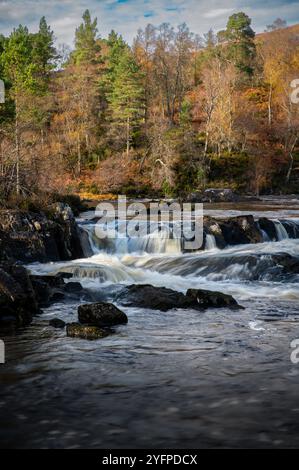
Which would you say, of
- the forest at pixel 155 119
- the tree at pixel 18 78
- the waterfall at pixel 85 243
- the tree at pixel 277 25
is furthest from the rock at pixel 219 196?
the tree at pixel 277 25

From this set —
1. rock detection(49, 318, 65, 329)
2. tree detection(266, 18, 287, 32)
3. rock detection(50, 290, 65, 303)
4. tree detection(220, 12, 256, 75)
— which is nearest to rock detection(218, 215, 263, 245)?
rock detection(50, 290, 65, 303)

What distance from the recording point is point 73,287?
543 inches

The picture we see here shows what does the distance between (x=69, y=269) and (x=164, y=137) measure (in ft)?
109

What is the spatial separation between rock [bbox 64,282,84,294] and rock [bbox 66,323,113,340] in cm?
366

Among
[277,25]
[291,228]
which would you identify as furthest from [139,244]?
[277,25]

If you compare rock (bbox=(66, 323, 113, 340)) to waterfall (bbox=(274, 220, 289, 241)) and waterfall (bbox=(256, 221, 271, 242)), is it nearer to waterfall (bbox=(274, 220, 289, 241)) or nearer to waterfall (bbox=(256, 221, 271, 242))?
waterfall (bbox=(256, 221, 271, 242))

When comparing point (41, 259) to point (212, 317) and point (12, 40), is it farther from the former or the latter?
point (12, 40)

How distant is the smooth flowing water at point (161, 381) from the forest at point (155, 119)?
2814 centimetres

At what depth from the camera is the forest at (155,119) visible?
4603 cm

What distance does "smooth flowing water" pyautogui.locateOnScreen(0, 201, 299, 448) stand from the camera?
19.8ft

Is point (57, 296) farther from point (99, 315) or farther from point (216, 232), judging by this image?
point (216, 232)

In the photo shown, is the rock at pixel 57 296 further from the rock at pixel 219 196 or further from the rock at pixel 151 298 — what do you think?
the rock at pixel 219 196

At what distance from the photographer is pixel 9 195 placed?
19766mm

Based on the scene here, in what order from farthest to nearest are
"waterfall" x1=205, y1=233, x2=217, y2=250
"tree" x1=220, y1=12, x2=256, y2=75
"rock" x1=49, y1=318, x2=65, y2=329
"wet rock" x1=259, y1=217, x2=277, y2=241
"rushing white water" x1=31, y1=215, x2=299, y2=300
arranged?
"tree" x1=220, y1=12, x2=256, y2=75 → "wet rock" x1=259, y1=217, x2=277, y2=241 → "waterfall" x1=205, y1=233, x2=217, y2=250 → "rushing white water" x1=31, y1=215, x2=299, y2=300 → "rock" x1=49, y1=318, x2=65, y2=329
